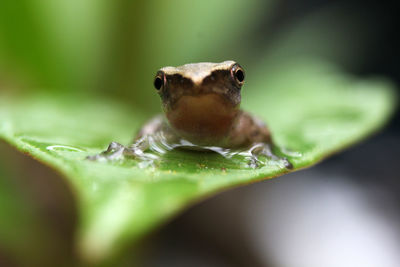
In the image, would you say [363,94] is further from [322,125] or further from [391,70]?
[391,70]

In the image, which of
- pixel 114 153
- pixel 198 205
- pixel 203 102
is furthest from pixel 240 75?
pixel 198 205

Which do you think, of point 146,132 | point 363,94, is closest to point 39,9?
point 146,132

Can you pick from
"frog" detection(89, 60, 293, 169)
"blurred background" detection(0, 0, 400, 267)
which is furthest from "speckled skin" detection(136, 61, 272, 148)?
"blurred background" detection(0, 0, 400, 267)

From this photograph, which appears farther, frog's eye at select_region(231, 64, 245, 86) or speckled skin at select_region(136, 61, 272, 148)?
frog's eye at select_region(231, 64, 245, 86)

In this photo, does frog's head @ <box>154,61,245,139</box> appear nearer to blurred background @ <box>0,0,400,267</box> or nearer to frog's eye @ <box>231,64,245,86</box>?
frog's eye @ <box>231,64,245,86</box>

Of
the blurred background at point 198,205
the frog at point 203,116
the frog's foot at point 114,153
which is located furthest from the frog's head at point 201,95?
the blurred background at point 198,205

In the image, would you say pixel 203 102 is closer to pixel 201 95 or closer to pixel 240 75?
pixel 201 95
